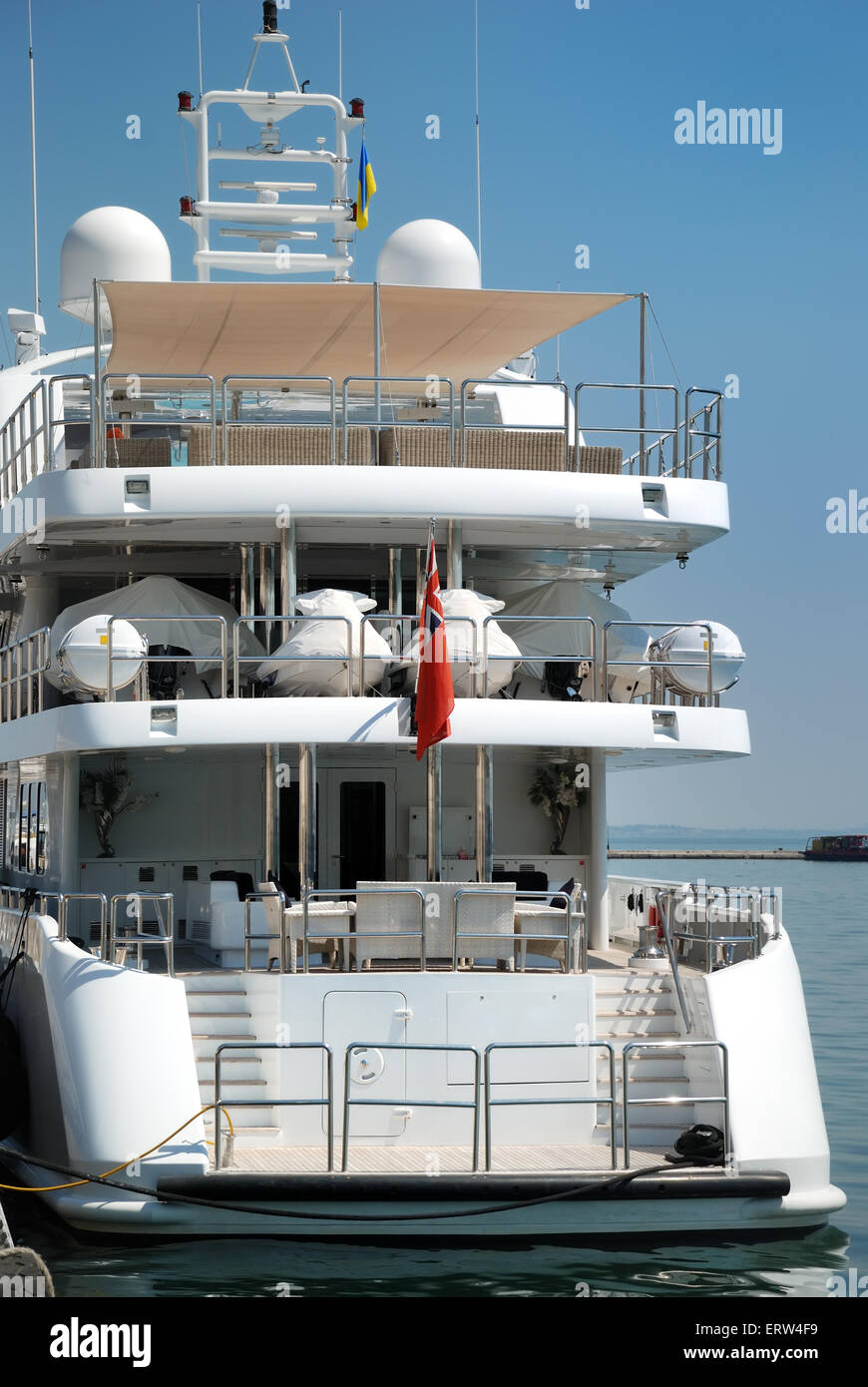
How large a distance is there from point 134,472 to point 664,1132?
673 cm

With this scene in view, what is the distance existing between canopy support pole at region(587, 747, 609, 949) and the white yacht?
41 millimetres

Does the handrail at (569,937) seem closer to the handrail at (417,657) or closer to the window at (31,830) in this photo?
the handrail at (417,657)

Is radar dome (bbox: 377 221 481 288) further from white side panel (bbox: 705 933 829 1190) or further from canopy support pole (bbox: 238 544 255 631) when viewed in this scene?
white side panel (bbox: 705 933 829 1190)

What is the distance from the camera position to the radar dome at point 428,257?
2173cm

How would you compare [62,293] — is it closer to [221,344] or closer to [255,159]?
[255,159]

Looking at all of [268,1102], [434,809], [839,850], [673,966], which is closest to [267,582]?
[434,809]

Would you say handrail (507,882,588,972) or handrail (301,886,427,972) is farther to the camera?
handrail (507,882,588,972)

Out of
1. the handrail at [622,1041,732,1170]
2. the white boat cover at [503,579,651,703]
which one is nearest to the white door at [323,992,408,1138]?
the handrail at [622,1041,732,1170]

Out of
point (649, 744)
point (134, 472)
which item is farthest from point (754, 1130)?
point (134, 472)

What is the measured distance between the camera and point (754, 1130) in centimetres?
1176

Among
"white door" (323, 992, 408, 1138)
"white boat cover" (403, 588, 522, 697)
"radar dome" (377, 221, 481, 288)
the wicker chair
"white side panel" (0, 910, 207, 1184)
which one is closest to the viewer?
"white side panel" (0, 910, 207, 1184)

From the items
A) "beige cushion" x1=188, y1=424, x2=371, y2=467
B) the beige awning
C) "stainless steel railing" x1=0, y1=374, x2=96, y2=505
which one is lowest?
"beige cushion" x1=188, y1=424, x2=371, y2=467

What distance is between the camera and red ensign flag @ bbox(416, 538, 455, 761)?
13.0 m

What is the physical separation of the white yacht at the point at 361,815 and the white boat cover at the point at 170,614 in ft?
0.16
